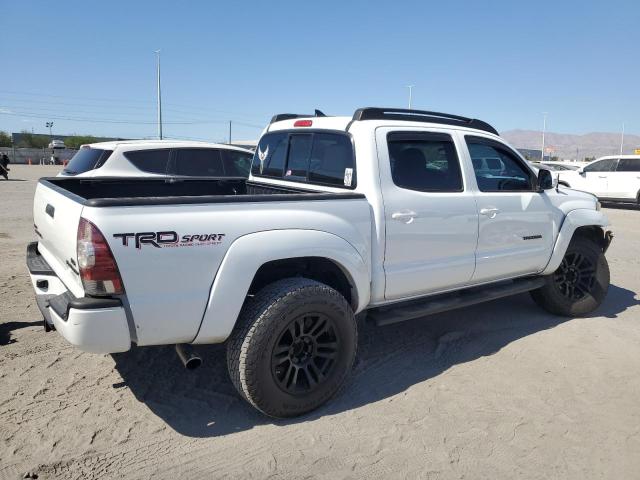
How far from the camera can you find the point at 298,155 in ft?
14.3

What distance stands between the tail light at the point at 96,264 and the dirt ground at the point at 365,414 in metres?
0.97

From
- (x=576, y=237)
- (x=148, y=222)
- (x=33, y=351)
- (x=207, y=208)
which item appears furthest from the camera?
Answer: (x=576, y=237)

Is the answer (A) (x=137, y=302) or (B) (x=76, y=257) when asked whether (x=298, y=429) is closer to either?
(A) (x=137, y=302)

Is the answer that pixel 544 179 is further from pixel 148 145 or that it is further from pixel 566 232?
pixel 148 145

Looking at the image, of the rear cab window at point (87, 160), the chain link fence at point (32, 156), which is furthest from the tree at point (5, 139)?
the rear cab window at point (87, 160)

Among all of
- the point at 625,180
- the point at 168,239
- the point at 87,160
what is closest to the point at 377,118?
the point at 168,239

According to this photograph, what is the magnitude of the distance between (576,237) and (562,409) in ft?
7.91

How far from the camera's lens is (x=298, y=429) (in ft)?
10.3

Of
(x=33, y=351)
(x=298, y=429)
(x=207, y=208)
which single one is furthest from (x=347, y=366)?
(x=33, y=351)

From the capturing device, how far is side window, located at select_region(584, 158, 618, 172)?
1708 centimetres

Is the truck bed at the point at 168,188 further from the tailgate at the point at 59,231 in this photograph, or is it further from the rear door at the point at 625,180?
the rear door at the point at 625,180

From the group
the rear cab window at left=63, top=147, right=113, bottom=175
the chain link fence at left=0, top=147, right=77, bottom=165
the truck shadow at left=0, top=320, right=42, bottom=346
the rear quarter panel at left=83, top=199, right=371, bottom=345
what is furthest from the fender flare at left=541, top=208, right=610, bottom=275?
the chain link fence at left=0, top=147, right=77, bottom=165

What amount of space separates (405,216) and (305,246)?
0.90 m

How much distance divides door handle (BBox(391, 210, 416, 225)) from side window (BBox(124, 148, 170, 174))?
5.70 metres
